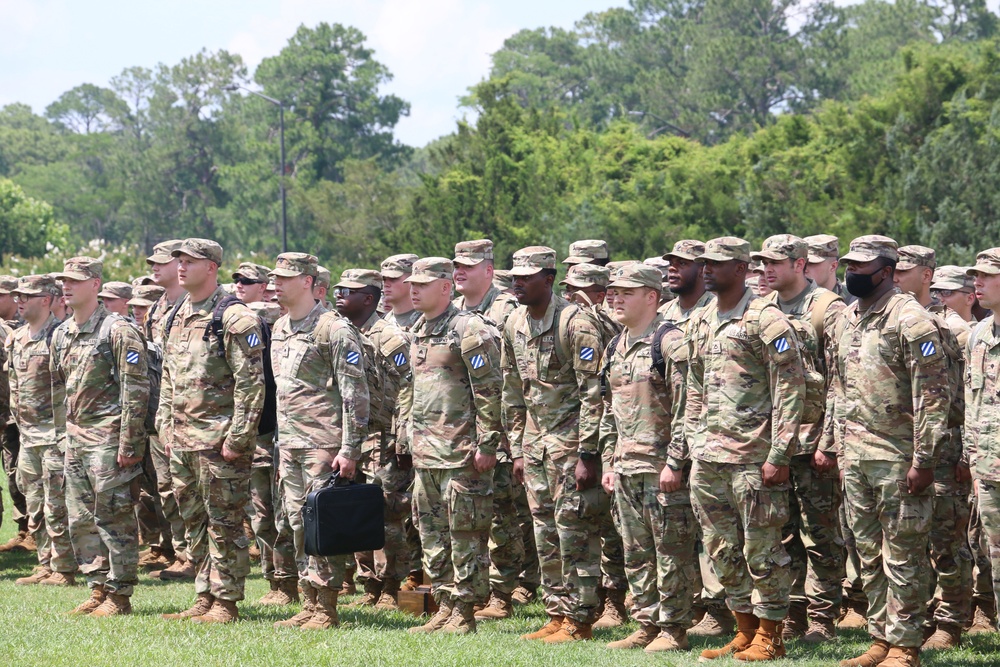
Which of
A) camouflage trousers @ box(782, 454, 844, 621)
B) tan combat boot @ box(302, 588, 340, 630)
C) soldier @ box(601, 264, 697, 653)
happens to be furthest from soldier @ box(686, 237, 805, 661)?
tan combat boot @ box(302, 588, 340, 630)

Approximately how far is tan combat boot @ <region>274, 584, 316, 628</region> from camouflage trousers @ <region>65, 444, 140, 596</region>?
140cm

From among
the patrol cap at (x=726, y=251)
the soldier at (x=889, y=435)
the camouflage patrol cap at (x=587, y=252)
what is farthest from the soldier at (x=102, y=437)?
the soldier at (x=889, y=435)

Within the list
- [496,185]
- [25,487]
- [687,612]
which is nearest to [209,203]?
[496,185]

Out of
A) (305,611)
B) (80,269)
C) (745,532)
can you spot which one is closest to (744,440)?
(745,532)

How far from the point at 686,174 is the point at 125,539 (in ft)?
117

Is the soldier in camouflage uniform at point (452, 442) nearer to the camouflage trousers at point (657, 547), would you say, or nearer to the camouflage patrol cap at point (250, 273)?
the camouflage trousers at point (657, 547)

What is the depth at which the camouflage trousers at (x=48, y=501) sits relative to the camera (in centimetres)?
1222

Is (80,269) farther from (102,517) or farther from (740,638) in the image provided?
(740,638)

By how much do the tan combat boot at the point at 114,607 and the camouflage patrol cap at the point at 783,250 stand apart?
549cm

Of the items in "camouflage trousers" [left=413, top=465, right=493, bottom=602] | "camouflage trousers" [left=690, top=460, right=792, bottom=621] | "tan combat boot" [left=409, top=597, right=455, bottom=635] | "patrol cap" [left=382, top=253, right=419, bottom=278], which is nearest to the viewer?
"camouflage trousers" [left=690, top=460, right=792, bottom=621]

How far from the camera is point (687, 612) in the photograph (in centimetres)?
905

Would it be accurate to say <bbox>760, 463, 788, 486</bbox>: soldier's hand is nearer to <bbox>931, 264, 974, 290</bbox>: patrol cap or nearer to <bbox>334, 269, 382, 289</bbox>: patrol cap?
<bbox>931, 264, 974, 290</bbox>: patrol cap

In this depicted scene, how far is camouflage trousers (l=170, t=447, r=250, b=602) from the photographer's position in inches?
399

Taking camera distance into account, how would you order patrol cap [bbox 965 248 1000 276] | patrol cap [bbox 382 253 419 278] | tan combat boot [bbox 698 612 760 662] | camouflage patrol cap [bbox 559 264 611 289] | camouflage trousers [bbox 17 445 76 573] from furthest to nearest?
camouflage trousers [bbox 17 445 76 573] < patrol cap [bbox 382 253 419 278] < camouflage patrol cap [bbox 559 264 611 289] < tan combat boot [bbox 698 612 760 662] < patrol cap [bbox 965 248 1000 276]
